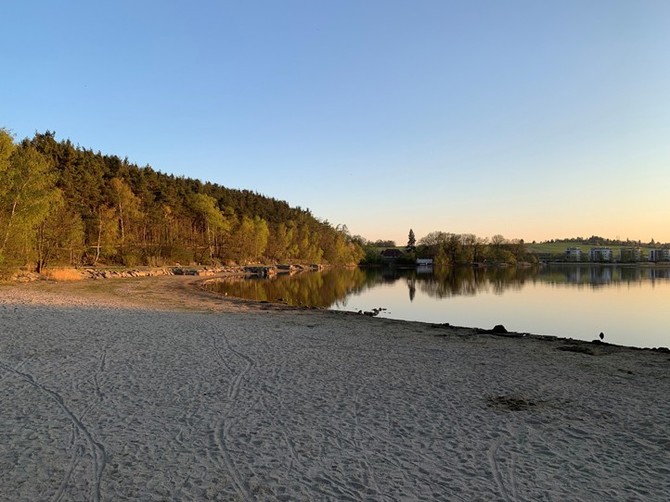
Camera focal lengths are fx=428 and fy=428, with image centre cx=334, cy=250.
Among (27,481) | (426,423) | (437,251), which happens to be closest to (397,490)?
(426,423)

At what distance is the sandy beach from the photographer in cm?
541

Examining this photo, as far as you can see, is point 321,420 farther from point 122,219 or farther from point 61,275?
point 122,219

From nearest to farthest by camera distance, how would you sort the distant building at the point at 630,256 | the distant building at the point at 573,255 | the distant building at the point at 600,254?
the distant building at the point at 630,256, the distant building at the point at 600,254, the distant building at the point at 573,255

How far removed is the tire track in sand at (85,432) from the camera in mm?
5297

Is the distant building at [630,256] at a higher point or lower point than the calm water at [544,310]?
higher

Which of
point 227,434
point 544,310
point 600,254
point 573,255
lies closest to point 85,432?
point 227,434

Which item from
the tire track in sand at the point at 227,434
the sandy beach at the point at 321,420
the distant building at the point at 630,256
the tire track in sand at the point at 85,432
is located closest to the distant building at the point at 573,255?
the distant building at the point at 630,256

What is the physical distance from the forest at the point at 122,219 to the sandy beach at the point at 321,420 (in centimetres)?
2431

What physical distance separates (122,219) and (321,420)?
6997 centimetres

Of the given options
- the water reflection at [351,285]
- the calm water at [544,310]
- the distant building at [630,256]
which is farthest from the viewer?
the distant building at [630,256]

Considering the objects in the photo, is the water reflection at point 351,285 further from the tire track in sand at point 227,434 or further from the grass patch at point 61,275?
the tire track in sand at point 227,434

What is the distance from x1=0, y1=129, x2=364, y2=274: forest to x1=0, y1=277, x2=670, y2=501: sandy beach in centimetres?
2431

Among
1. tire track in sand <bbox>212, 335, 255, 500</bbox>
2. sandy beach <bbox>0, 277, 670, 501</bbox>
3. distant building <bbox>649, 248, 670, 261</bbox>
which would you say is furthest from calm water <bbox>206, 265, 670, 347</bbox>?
distant building <bbox>649, 248, 670, 261</bbox>

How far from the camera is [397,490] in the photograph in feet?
17.3
